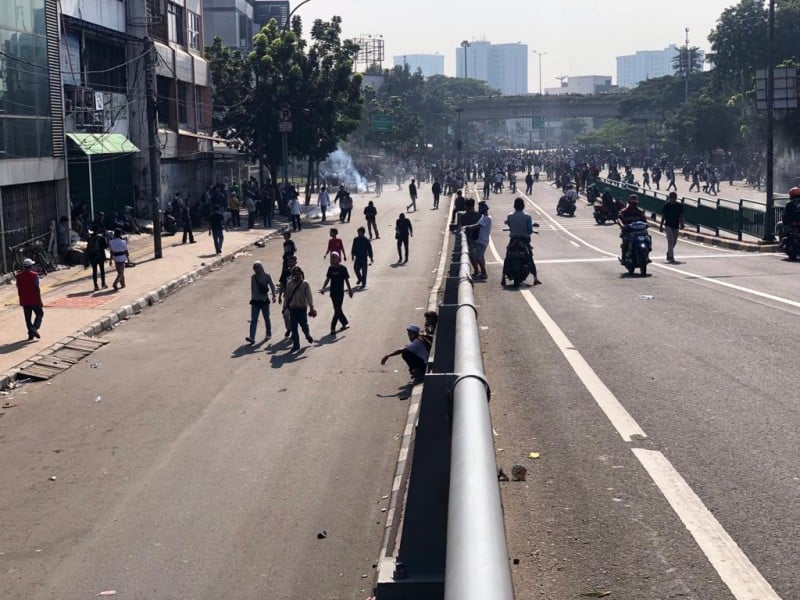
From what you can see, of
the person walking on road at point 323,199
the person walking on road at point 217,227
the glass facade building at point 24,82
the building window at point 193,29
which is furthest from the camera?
the building window at point 193,29

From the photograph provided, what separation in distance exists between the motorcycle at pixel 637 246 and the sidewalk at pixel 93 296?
1096 cm

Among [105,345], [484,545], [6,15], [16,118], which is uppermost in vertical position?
[6,15]

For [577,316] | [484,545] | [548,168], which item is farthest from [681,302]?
[548,168]

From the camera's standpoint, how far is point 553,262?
1118 inches

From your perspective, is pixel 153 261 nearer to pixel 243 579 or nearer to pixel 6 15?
pixel 6 15

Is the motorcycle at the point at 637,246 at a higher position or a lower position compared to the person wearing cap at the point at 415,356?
higher

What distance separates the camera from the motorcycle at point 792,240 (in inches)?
998

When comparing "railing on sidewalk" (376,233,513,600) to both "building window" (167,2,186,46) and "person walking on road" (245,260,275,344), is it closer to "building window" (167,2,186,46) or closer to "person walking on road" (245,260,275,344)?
"person walking on road" (245,260,275,344)

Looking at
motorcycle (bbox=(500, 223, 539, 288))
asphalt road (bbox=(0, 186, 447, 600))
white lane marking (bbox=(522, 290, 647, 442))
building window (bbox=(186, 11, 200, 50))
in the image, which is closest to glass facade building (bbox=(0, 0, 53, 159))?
asphalt road (bbox=(0, 186, 447, 600))

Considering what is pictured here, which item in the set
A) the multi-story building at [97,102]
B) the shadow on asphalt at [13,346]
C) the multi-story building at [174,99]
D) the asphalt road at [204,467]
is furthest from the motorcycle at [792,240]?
the multi-story building at [174,99]

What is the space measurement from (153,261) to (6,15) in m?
8.37

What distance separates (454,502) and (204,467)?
8400 mm

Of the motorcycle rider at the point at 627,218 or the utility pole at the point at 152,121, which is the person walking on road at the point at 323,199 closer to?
the utility pole at the point at 152,121

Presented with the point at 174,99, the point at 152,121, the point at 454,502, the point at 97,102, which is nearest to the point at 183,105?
the point at 174,99
